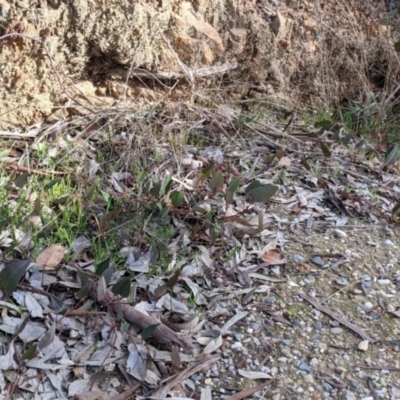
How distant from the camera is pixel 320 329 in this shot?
2076 mm

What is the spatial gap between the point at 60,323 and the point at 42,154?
3.17ft

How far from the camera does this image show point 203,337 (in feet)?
6.47

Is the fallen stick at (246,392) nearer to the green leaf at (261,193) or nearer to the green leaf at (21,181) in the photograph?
the green leaf at (261,193)

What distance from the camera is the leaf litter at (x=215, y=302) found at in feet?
5.97

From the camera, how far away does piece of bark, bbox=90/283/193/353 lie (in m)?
1.90

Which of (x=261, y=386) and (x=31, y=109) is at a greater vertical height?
(x=31, y=109)

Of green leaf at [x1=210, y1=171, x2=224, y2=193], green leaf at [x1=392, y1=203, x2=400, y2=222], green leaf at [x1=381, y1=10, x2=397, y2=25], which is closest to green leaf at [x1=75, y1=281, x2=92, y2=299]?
green leaf at [x1=210, y1=171, x2=224, y2=193]

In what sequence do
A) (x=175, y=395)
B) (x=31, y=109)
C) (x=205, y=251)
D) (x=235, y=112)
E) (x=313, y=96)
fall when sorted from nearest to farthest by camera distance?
(x=175, y=395), (x=205, y=251), (x=31, y=109), (x=235, y=112), (x=313, y=96)

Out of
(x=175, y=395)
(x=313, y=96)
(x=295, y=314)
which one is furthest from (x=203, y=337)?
(x=313, y=96)

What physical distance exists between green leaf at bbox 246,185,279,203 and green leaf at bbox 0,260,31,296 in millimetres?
968

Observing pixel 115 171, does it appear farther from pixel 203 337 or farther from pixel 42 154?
pixel 203 337

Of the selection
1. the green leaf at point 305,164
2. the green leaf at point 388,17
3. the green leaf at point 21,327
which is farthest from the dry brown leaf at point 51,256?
the green leaf at point 388,17

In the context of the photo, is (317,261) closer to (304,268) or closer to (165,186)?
(304,268)

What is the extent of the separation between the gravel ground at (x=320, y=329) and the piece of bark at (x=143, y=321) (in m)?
0.14
